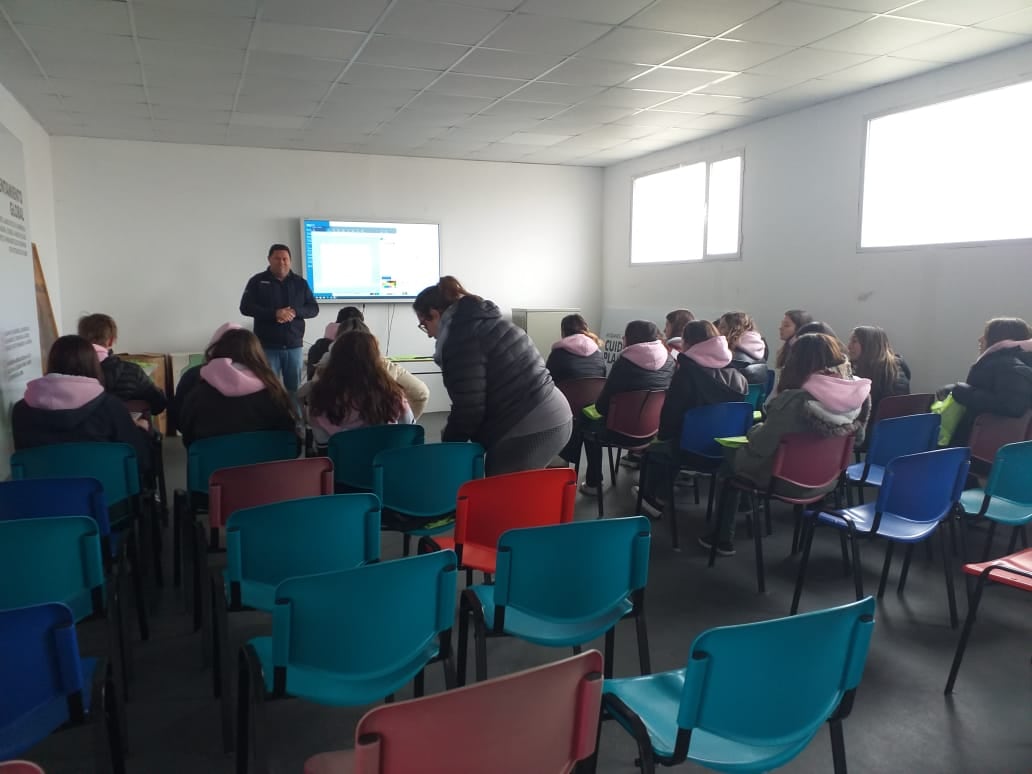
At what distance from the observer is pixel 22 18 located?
3.82m

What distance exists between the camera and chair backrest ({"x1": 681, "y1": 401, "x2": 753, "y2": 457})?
3.91 metres

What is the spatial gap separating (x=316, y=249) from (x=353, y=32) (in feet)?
12.5

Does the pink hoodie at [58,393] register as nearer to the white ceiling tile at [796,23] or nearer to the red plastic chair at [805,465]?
the red plastic chair at [805,465]

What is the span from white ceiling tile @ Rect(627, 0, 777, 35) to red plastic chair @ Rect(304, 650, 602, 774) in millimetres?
3550

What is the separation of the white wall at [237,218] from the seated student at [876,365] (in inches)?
192

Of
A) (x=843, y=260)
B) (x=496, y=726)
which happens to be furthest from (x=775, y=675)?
(x=843, y=260)

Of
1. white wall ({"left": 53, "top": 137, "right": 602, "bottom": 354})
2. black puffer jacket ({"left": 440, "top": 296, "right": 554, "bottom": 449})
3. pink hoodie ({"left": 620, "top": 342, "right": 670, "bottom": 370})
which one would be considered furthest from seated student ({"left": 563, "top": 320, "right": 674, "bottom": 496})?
white wall ({"left": 53, "top": 137, "right": 602, "bottom": 354})

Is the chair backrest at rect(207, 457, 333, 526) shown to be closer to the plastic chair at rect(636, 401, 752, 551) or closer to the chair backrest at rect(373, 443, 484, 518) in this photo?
the chair backrest at rect(373, 443, 484, 518)

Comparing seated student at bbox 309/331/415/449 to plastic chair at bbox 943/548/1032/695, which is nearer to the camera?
plastic chair at bbox 943/548/1032/695

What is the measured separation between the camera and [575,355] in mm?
5070

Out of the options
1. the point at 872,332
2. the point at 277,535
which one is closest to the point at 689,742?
the point at 277,535

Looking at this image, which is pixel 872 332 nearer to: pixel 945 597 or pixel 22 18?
pixel 945 597

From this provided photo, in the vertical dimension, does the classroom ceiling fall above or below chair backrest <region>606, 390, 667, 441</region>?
above

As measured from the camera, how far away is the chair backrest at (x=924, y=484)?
2832 millimetres
